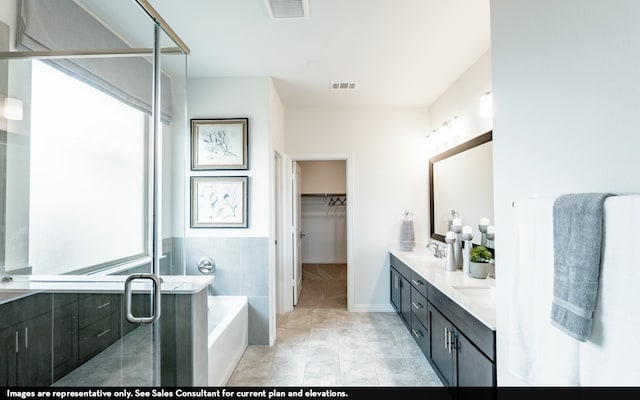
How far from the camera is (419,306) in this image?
252 cm

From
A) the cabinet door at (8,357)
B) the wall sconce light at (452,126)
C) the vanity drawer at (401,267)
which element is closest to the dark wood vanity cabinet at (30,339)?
the cabinet door at (8,357)

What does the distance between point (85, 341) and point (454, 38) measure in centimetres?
294

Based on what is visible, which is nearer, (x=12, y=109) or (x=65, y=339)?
(x=12, y=109)

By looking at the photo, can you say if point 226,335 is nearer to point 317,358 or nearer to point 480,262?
point 317,358

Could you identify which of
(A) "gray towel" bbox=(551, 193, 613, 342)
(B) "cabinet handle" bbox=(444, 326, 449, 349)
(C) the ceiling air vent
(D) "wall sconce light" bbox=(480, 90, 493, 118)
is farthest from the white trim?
(C) the ceiling air vent

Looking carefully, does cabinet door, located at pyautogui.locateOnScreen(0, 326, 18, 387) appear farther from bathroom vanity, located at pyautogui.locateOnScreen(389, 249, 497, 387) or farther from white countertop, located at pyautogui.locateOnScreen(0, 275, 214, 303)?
bathroom vanity, located at pyautogui.locateOnScreen(389, 249, 497, 387)

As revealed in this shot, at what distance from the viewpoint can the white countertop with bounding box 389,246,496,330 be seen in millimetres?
1517

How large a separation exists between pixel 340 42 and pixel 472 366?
2.37 metres

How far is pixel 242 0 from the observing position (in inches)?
69.4

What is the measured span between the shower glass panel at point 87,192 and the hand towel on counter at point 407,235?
2.59 m

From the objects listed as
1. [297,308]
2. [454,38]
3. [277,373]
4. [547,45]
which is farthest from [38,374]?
[454,38]

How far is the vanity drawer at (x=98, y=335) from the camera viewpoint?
1229 millimetres

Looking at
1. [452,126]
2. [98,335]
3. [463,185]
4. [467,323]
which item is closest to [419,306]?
[467,323]

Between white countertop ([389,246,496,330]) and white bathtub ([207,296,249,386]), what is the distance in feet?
5.39
